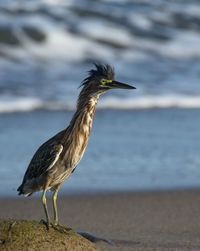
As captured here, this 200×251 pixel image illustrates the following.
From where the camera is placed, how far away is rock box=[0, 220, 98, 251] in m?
5.20

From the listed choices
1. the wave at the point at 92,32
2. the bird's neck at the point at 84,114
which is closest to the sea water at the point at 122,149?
the bird's neck at the point at 84,114

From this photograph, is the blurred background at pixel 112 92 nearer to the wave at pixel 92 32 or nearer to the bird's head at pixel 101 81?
the wave at pixel 92 32

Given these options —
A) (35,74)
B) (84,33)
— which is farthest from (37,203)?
(84,33)

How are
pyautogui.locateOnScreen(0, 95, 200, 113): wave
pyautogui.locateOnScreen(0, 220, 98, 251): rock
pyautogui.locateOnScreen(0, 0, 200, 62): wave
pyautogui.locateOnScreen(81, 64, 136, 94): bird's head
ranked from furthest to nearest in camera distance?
pyautogui.locateOnScreen(0, 0, 200, 62): wave, pyautogui.locateOnScreen(0, 95, 200, 113): wave, pyautogui.locateOnScreen(81, 64, 136, 94): bird's head, pyautogui.locateOnScreen(0, 220, 98, 251): rock

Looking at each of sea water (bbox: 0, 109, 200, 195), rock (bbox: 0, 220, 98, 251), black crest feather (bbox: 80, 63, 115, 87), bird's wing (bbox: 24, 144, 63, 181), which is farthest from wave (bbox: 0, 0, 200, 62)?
rock (bbox: 0, 220, 98, 251)

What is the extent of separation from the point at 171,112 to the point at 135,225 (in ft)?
18.7

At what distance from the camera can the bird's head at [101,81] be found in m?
5.78

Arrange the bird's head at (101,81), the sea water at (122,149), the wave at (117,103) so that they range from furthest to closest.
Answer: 1. the wave at (117,103)
2. the sea water at (122,149)
3. the bird's head at (101,81)

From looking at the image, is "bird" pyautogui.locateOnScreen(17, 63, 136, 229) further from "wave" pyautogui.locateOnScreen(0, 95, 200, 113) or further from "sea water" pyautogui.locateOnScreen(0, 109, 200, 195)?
"wave" pyautogui.locateOnScreen(0, 95, 200, 113)

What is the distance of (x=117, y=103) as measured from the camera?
13.3 m

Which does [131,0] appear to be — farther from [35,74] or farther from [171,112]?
[171,112]

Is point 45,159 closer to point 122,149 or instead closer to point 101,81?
point 101,81

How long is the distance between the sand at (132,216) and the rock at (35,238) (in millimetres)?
895

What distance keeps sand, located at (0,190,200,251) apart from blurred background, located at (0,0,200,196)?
10.9 inches
